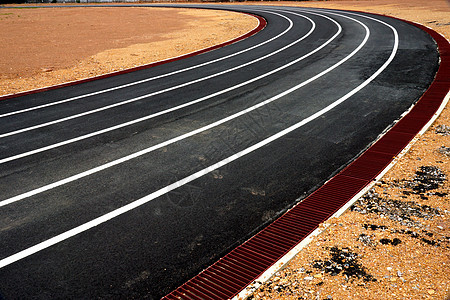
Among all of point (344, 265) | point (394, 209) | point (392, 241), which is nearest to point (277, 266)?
point (344, 265)

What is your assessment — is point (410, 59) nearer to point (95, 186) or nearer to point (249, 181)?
point (249, 181)

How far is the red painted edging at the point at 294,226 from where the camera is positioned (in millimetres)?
4340

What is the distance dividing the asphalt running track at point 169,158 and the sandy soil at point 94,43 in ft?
6.51

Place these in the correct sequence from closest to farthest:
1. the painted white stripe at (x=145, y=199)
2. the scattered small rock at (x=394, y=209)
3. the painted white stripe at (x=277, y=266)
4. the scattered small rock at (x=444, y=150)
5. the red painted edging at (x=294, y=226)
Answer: the painted white stripe at (x=277, y=266)
the red painted edging at (x=294, y=226)
the painted white stripe at (x=145, y=199)
the scattered small rock at (x=394, y=209)
the scattered small rock at (x=444, y=150)

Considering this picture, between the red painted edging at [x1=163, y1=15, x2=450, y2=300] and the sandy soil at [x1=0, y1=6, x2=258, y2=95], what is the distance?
11.0 m

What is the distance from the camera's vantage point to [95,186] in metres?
6.54

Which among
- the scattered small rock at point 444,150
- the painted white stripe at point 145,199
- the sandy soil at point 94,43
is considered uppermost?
the sandy soil at point 94,43

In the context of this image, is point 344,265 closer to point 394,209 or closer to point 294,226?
point 294,226

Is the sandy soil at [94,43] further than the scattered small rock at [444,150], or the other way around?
the sandy soil at [94,43]

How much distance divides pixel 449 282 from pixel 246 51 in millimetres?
14307

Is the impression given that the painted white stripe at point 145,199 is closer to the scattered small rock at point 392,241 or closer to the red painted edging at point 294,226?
the red painted edging at point 294,226

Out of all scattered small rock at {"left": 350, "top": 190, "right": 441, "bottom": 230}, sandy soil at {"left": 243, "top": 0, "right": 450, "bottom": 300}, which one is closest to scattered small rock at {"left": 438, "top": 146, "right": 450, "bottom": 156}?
sandy soil at {"left": 243, "top": 0, "right": 450, "bottom": 300}

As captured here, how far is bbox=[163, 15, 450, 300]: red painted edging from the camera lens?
4.34m

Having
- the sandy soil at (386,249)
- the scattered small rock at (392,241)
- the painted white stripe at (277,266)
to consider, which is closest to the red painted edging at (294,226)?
the painted white stripe at (277,266)
